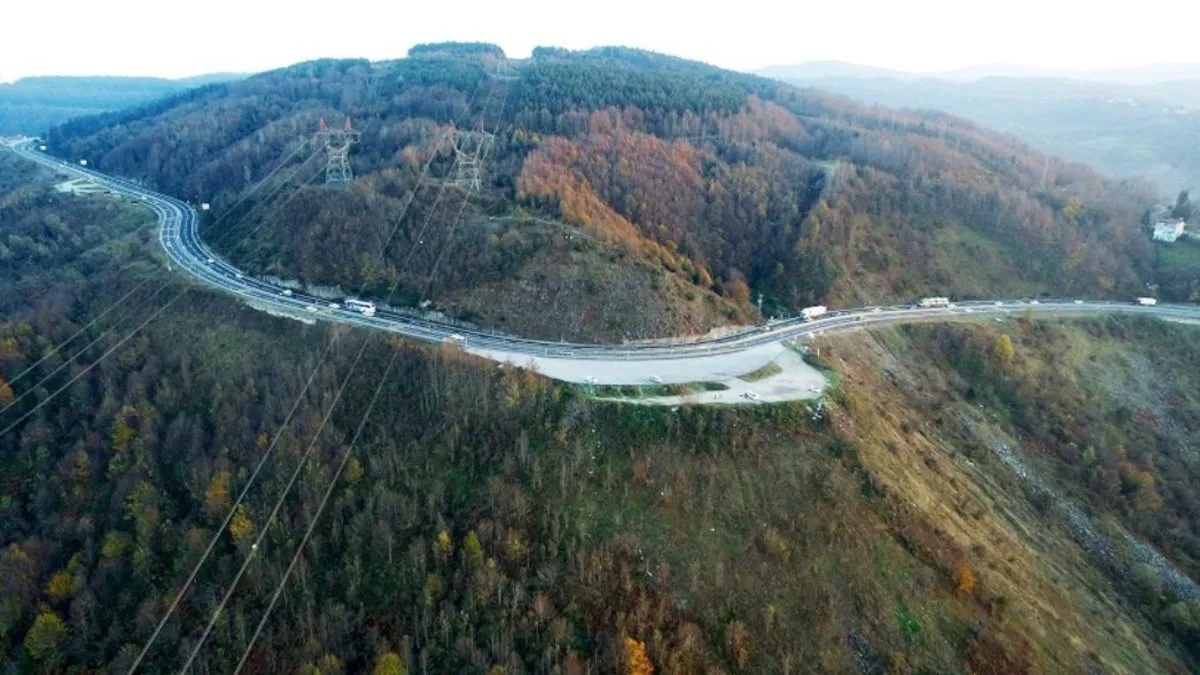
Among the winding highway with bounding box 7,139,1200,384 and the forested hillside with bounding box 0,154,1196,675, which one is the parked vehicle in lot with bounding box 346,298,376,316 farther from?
the forested hillside with bounding box 0,154,1196,675

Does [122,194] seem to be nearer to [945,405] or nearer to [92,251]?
[92,251]

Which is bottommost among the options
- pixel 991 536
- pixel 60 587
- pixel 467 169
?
pixel 991 536

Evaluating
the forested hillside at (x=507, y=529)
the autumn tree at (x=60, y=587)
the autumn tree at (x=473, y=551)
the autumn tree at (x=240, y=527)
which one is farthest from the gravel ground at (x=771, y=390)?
the autumn tree at (x=60, y=587)

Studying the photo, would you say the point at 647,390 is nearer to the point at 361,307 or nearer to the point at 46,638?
the point at 361,307

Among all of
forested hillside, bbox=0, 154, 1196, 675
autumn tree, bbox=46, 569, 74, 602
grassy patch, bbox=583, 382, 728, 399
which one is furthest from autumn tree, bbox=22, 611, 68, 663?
grassy patch, bbox=583, 382, 728, 399

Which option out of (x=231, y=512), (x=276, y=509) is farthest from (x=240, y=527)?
(x=276, y=509)

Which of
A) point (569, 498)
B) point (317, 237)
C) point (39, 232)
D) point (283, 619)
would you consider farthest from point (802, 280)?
point (39, 232)
